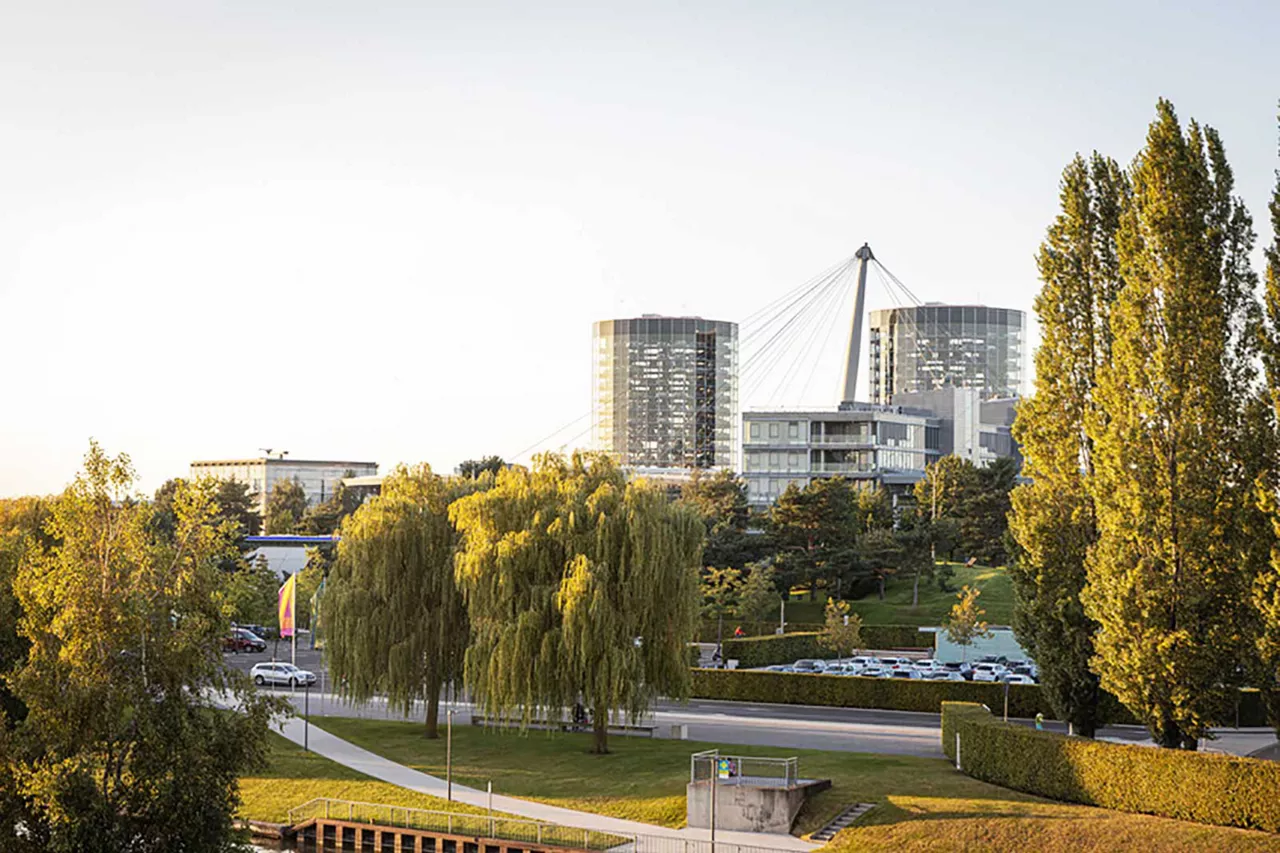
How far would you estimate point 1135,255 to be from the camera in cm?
3356

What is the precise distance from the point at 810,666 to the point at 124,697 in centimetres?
4456

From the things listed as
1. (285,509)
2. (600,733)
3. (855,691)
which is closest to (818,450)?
(285,509)

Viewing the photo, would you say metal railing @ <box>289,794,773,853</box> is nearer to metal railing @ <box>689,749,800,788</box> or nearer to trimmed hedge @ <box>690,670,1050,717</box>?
metal railing @ <box>689,749,800,788</box>

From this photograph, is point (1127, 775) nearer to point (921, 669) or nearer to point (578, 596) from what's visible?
point (578, 596)

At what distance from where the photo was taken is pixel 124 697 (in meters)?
23.6

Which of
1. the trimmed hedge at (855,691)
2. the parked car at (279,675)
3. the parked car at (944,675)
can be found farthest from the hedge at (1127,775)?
the parked car at (279,675)

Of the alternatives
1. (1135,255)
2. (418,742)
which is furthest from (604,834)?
(1135,255)

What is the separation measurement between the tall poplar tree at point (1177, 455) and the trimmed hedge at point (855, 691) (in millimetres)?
15829

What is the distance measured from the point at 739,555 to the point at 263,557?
36.6 metres

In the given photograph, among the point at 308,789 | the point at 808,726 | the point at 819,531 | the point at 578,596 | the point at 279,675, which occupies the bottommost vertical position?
the point at 308,789

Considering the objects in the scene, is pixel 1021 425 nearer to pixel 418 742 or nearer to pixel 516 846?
pixel 516 846

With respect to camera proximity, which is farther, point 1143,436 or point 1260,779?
point 1143,436

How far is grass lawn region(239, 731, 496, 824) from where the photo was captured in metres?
37.5

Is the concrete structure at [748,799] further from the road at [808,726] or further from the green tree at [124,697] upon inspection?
the green tree at [124,697]
